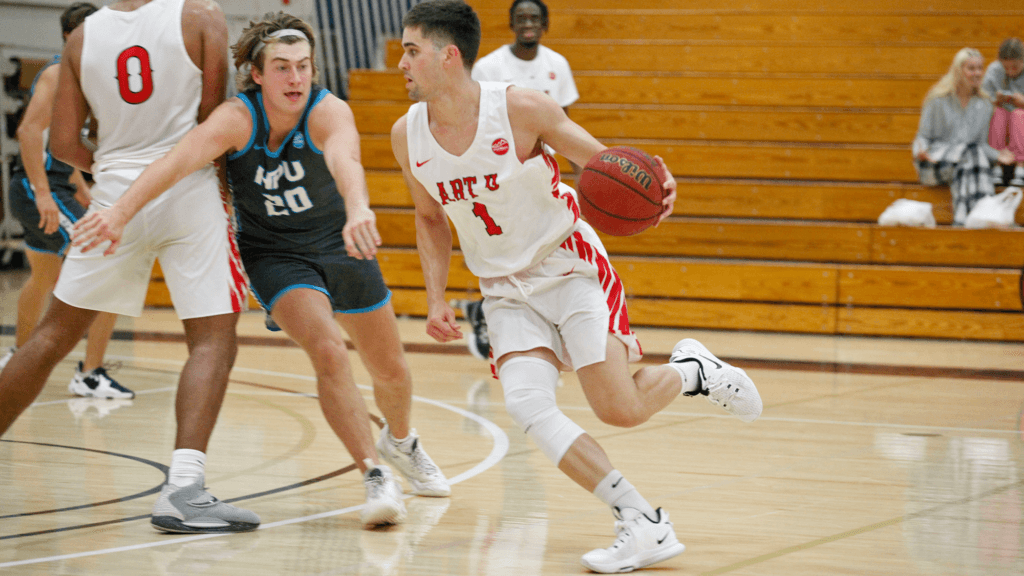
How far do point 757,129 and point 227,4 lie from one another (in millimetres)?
5230

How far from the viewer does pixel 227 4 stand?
35.8ft

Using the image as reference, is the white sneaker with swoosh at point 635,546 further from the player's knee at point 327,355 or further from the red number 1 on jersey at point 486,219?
the player's knee at point 327,355

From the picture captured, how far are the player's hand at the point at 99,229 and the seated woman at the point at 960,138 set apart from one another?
7.00m

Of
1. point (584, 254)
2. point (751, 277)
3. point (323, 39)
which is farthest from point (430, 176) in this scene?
point (323, 39)

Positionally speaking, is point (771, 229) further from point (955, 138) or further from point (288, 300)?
point (288, 300)

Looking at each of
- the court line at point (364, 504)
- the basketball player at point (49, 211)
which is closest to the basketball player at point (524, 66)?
the court line at point (364, 504)

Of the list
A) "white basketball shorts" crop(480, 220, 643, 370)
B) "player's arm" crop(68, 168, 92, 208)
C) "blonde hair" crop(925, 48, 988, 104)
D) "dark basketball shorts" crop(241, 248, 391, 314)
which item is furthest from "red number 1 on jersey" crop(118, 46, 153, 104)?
"blonde hair" crop(925, 48, 988, 104)

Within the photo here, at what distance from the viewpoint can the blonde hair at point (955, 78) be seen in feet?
27.7

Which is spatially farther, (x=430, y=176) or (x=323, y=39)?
(x=323, y=39)

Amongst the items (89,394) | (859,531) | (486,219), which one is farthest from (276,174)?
(89,394)

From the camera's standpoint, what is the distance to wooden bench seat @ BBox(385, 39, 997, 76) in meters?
9.98

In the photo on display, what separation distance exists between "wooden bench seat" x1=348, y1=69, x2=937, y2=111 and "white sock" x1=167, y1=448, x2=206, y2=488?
7.52m

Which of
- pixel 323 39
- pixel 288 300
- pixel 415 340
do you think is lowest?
pixel 415 340

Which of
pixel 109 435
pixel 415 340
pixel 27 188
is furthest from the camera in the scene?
pixel 415 340
